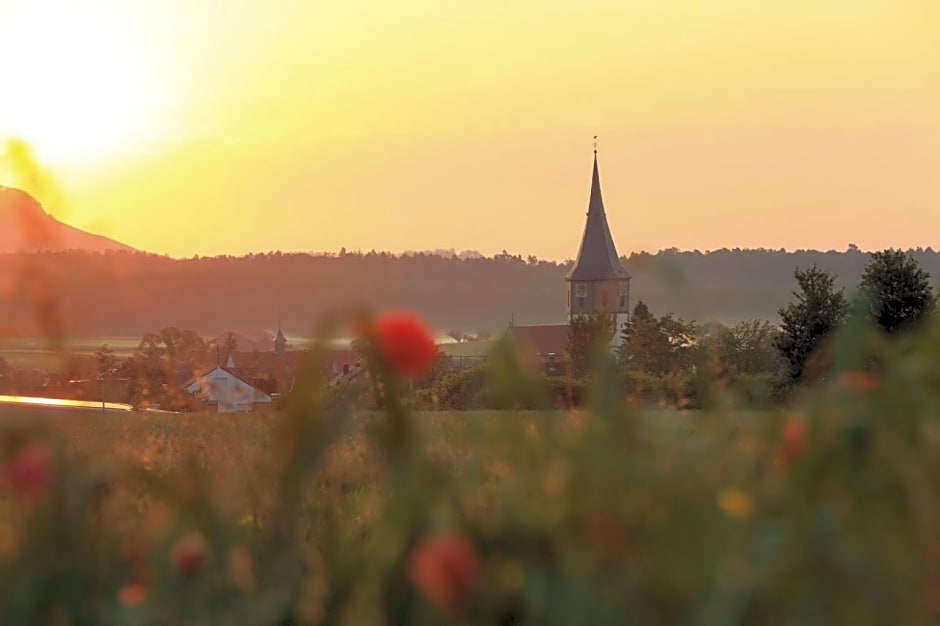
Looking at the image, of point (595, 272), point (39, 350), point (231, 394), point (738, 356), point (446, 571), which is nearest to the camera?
point (446, 571)

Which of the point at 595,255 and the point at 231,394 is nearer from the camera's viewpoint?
the point at 231,394

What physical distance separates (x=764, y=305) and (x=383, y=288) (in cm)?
66

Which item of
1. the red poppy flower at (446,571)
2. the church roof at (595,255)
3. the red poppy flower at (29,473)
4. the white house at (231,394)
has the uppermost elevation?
the church roof at (595,255)

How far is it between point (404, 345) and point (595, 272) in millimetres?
75390

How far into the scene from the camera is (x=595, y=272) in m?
75.3

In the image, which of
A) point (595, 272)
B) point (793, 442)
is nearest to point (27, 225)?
point (793, 442)

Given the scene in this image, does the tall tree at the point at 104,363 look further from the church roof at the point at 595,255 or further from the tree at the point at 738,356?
the church roof at the point at 595,255

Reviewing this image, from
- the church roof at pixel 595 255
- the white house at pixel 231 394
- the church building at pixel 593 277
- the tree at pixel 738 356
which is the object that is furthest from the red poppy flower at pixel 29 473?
the church roof at pixel 595 255

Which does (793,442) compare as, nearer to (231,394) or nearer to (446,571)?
(446,571)


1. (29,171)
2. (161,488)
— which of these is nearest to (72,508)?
(161,488)

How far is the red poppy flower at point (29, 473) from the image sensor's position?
755mm

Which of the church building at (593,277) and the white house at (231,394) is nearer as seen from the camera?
the white house at (231,394)

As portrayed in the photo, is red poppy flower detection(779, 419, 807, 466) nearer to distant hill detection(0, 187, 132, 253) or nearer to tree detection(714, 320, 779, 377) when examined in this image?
tree detection(714, 320, 779, 377)

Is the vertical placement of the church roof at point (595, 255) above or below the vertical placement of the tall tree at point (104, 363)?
above
